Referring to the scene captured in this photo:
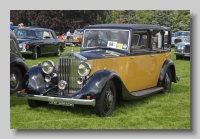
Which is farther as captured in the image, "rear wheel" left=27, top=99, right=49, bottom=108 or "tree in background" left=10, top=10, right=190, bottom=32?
"rear wheel" left=27, top=99, right=49, bottom=108

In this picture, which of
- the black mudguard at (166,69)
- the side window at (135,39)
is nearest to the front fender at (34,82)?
the side window at (135,39)

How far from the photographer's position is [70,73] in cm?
705

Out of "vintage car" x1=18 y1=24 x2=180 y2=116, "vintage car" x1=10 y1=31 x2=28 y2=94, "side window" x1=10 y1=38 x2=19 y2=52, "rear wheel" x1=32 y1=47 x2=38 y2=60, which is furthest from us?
"rear wheel" x1=32 y1=47 x2=38 y2=60

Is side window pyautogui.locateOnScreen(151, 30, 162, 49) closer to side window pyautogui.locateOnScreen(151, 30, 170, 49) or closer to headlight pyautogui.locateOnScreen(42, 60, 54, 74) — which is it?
side window pyautogui.locateOnScreen(151, 30, 170, 49)

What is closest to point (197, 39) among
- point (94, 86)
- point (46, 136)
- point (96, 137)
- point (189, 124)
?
point (189, 124)

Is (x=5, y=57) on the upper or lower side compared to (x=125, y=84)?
upper

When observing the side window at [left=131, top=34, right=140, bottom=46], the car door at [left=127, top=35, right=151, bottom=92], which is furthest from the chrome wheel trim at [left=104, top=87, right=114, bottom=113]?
the side window at [left=131, top=34, right=140, bottom=46]

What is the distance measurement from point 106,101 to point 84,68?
0.72 m

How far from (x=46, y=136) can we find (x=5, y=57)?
1.48m

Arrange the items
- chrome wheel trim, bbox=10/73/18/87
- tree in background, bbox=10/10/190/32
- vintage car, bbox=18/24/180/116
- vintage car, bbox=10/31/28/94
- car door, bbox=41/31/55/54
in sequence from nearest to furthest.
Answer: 1. vintage car, bbox=18/24/180/116
2. tree in background, bbox=10/10/190/32
3. chrome wheel trim, bbox=10/73/18/87
4. vintage car, bbox=10/31/28/94
5. car door, bbox=41/31/55/54

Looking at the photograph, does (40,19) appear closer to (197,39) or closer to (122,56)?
(122,56)

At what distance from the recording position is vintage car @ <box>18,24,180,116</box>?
6629 millimetres

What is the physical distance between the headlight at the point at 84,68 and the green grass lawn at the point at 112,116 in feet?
2.52

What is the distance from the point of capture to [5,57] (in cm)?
619
